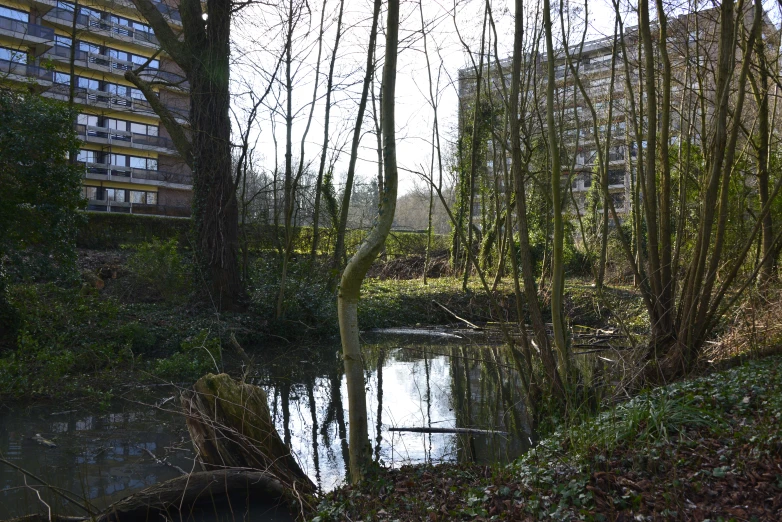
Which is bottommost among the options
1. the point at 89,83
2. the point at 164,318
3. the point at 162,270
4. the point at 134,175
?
the point at 164,318

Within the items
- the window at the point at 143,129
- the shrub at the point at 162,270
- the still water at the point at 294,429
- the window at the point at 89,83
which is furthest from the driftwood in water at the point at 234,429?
the window at the point at 143,129

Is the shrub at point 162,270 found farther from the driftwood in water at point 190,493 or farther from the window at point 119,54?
the window at point 119,54

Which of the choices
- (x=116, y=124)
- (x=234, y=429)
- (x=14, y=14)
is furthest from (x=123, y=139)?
(x=234, y=429)

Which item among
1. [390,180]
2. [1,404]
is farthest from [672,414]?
[1,404]

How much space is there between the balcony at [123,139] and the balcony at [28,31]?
5.29 metres

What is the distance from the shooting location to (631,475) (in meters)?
4.45

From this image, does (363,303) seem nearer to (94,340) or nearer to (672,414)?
(94,340)

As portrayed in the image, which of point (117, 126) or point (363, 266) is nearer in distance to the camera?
point (363, 266)

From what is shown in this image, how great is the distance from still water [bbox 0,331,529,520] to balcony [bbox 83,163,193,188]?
114 ft

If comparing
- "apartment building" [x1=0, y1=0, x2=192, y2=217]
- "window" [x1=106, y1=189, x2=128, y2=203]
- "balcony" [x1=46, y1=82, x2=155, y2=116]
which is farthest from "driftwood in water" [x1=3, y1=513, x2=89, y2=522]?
"window" [x1=106, y1=189, x2=128, y2=203]

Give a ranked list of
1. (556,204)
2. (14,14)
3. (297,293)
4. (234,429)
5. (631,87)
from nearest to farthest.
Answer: (234,429), (556,204), (631,87), (297,293), (14,14)

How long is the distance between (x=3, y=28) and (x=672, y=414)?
39674 millimetres

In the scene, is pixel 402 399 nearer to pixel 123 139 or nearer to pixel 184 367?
pixel 184 367

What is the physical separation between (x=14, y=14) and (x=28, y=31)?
2139 millimetres
